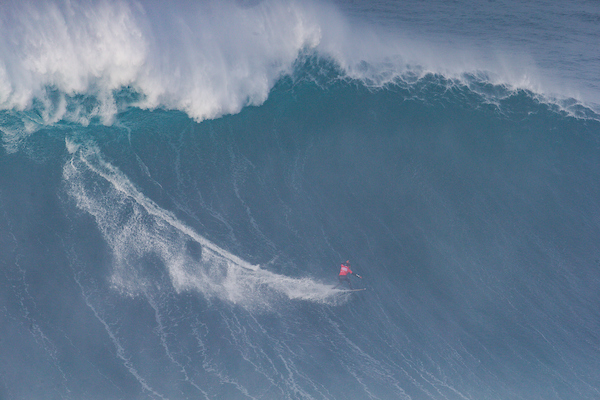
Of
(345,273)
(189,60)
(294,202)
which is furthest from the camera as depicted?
(189,60)

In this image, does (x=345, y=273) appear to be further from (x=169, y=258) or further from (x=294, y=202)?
(x=169, y=258)

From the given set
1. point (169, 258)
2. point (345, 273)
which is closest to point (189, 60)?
point (169, 258)

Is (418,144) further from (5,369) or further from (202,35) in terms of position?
(5,369)

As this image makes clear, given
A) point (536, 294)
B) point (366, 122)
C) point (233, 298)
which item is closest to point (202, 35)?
point (366, 122)

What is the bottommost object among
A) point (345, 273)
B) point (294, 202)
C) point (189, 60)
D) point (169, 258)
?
point (169, 258)

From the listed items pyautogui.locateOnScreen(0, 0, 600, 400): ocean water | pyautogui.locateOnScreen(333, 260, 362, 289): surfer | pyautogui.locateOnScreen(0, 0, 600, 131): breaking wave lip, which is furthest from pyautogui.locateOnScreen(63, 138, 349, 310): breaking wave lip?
pyautogui.locateOnScreen(0, 0, 600, 131): breaking wave lip

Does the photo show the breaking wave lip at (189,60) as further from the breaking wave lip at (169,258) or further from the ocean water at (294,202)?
the breaking wave lip at (169,258)
